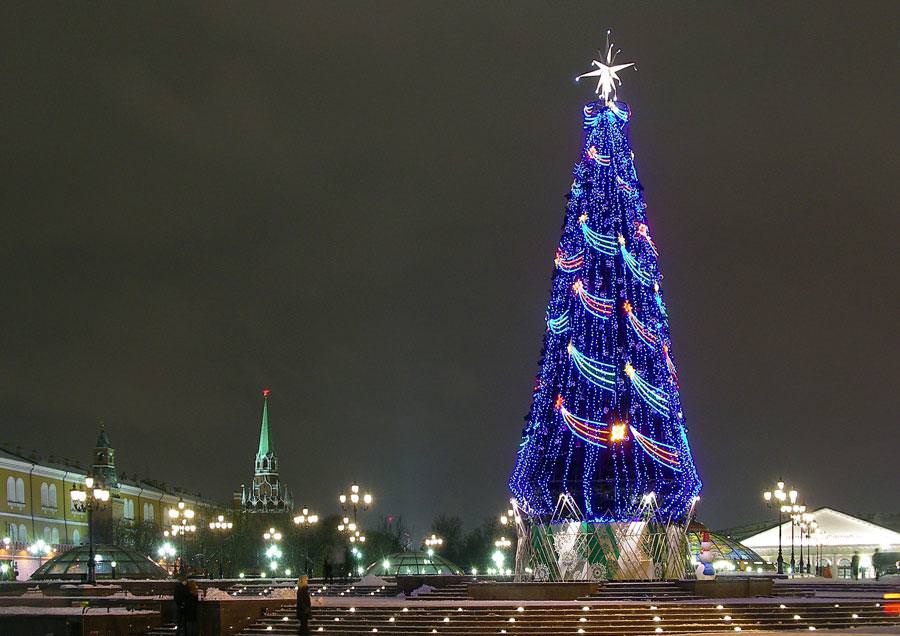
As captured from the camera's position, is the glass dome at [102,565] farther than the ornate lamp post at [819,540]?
No

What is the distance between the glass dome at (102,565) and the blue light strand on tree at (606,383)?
20.4 meters

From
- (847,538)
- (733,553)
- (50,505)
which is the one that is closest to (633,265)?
(733,553)

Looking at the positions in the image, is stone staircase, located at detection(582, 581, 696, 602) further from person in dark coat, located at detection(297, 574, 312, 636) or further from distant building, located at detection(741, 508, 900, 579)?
distant building, located at detection(741, 508, 900, 579)

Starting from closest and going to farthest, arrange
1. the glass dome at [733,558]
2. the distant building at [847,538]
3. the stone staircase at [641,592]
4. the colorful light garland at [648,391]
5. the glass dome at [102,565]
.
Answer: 1. the stone staircase at [641,592]
2. the colorful light garland at [648,391]
3. the glass dome at [102,565]
4. the glass dome at [733,558]
5. the distant building at [847,538]

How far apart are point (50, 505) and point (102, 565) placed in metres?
38.5

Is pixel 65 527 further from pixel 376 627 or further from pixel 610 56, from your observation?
pixel 376 627

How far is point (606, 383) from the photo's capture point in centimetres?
4019

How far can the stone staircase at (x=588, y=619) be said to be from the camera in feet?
89.0

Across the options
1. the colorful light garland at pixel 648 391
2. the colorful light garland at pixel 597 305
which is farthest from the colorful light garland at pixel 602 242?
the colorful light garland at pixel 648 391

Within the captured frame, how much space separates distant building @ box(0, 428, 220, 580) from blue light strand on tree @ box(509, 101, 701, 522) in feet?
125

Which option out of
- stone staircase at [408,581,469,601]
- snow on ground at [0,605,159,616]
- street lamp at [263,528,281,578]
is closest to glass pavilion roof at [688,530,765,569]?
street lamp at [263,528,281,578]

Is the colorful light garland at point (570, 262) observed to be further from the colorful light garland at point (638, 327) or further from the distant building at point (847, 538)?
the distant building at point (847, 538)

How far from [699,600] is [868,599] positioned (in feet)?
13.1

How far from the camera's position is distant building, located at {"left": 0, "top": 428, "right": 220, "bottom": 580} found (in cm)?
8325
